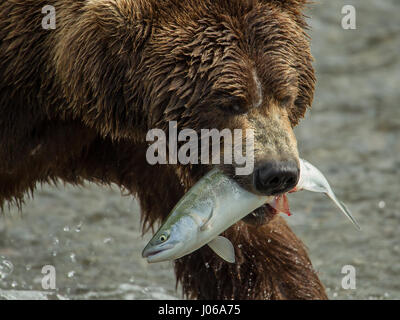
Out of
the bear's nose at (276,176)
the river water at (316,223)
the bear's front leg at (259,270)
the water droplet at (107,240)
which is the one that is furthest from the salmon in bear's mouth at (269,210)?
the water droplet at (107,240)

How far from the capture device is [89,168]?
16.4 ft

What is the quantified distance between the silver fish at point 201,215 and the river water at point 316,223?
7.26 feet

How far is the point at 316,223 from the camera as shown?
696 cm

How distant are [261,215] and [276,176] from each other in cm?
53

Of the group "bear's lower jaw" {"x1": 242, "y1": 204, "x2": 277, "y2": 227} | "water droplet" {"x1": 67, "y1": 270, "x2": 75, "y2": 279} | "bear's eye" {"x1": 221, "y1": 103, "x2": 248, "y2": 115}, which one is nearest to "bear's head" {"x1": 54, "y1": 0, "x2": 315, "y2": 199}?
"bear's eye" {"x1": 221, "y1": 103, "x2": 248, "y2": 115}

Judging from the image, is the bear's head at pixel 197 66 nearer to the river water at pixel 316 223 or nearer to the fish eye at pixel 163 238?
the fish eye at pixel 163 238

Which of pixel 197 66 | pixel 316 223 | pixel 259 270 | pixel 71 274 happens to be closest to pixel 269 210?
pixel 197 66

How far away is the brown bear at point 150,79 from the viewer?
4062 millimetres

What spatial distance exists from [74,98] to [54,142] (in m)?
0.44

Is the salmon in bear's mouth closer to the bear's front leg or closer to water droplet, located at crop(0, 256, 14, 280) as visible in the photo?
the bear's front leg

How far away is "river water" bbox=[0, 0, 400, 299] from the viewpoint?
625 centimetres

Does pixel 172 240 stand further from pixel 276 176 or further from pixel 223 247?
pixel 276 176
